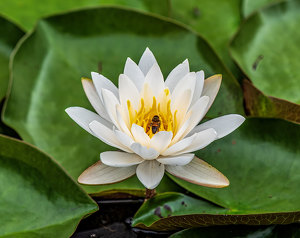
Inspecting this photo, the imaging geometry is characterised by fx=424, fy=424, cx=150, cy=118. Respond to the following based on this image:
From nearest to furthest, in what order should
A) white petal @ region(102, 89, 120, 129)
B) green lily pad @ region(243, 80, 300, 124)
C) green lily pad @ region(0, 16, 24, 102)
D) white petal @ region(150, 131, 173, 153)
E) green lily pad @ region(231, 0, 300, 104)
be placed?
white petal @ region(150, 131, 173, 153)
white petal @ region(102, 89, 120, 129)
green lily pad @ region(243, 80, 300, 124)
green lily pad @ region(231, 0, 300, 104)
green lily pad @ region(0, 16, 24, 102)

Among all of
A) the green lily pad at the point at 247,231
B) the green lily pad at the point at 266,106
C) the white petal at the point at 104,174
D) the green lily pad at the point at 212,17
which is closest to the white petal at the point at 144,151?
the white petal at the point at 104,174

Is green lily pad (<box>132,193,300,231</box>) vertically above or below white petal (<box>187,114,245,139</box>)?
below

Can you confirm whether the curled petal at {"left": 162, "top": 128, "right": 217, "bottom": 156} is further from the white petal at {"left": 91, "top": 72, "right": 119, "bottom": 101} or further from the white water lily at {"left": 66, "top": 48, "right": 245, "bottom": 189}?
the white petal at {"left": 91, "top": 72, "right": 119, "bottom": 101}

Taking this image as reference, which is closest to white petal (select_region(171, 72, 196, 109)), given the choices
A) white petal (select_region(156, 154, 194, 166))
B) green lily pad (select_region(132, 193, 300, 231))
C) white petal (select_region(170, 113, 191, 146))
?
white petal (select_region(170, 113, 191, 146))

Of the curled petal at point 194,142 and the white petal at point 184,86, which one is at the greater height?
the white petal at point 184,86

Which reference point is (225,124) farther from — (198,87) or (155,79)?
(155,79)

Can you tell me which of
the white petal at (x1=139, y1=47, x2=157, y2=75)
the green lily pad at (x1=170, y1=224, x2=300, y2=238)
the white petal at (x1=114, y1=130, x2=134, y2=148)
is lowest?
the green lily pad at (x1=170, y1=224, x2=300, y2=238)

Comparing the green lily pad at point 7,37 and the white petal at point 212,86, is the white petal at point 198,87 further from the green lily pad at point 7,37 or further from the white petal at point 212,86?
the green lily pad at point 7,37
